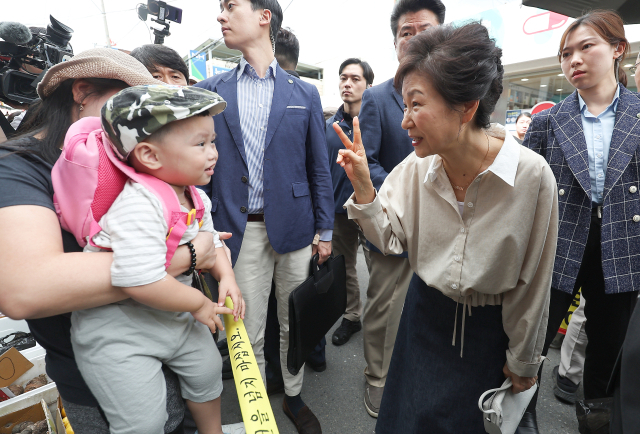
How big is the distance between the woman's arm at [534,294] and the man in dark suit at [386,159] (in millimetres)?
794

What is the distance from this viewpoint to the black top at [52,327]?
80cm

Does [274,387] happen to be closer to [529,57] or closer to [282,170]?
[282,170]

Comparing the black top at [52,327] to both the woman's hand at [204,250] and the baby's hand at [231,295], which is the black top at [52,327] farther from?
the baby's hand at [231,295]

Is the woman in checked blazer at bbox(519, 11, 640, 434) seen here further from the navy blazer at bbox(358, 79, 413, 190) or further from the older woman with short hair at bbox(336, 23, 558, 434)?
the navy blazer at bbox(358, 79, 413, 190)

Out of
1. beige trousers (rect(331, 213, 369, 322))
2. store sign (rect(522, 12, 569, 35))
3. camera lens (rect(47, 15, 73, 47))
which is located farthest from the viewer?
store sign (rect(522, 12, 569, 35))

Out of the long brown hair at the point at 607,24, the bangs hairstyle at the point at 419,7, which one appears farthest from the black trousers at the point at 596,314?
the bangs hairstyle at the point at 419,7

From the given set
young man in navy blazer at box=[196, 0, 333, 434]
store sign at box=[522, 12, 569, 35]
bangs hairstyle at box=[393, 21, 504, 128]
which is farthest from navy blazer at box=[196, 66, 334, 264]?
store sign at box=[522, 12, 569, 35]

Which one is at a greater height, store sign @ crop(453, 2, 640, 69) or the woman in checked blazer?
store sign @ crop(453, 2, 640, 69)

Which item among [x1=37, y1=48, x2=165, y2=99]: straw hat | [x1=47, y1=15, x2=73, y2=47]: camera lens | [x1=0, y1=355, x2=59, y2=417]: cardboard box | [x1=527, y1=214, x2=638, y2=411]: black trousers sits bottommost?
[x1=0, y1=355, x2=59, y2=417]: cardboard box

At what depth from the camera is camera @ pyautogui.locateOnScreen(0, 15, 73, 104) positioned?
60.3 inches

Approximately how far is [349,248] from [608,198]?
1837mm

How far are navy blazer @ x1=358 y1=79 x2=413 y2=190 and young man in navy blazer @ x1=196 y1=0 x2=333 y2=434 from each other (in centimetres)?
29

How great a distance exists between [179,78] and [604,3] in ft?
9.44

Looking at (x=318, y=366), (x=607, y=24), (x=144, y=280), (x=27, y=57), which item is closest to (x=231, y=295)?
(x=144, y=280)
